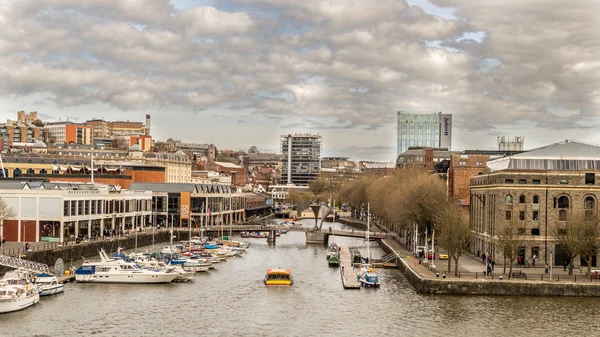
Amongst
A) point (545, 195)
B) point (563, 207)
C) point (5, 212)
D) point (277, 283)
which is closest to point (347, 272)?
point (277, 283)

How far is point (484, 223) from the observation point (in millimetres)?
87438

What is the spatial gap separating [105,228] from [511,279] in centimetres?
6271

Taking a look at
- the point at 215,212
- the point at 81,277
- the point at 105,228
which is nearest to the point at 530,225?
the point at 81,277

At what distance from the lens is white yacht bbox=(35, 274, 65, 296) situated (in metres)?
63.4

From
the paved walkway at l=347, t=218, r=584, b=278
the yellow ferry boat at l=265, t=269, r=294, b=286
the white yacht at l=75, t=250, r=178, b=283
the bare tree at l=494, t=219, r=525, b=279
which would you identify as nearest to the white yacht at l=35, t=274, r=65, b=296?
the white yacht at l=75, t=250, r=178, b=283

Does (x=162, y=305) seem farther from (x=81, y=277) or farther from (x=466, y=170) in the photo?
(x=466, y=170)

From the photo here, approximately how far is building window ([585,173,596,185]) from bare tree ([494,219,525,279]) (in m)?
7.78

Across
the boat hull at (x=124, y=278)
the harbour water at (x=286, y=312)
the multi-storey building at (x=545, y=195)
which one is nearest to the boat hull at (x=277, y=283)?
the harbour water at (x=286, y=312)

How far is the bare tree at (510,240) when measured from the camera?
70312 mm

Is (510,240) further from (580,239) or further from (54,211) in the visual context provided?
(54,211)

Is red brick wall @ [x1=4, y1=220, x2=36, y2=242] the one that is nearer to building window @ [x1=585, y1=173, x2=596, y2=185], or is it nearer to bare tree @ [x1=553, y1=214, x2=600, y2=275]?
bare tree @ [x1=553, y1=214, x2=600, y2=275]

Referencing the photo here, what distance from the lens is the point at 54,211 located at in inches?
3789

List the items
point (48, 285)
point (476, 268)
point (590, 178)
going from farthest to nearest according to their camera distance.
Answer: point (590, 178)
point (476, 268)
point (48, 285)

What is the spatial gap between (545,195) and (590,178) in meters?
4.43
